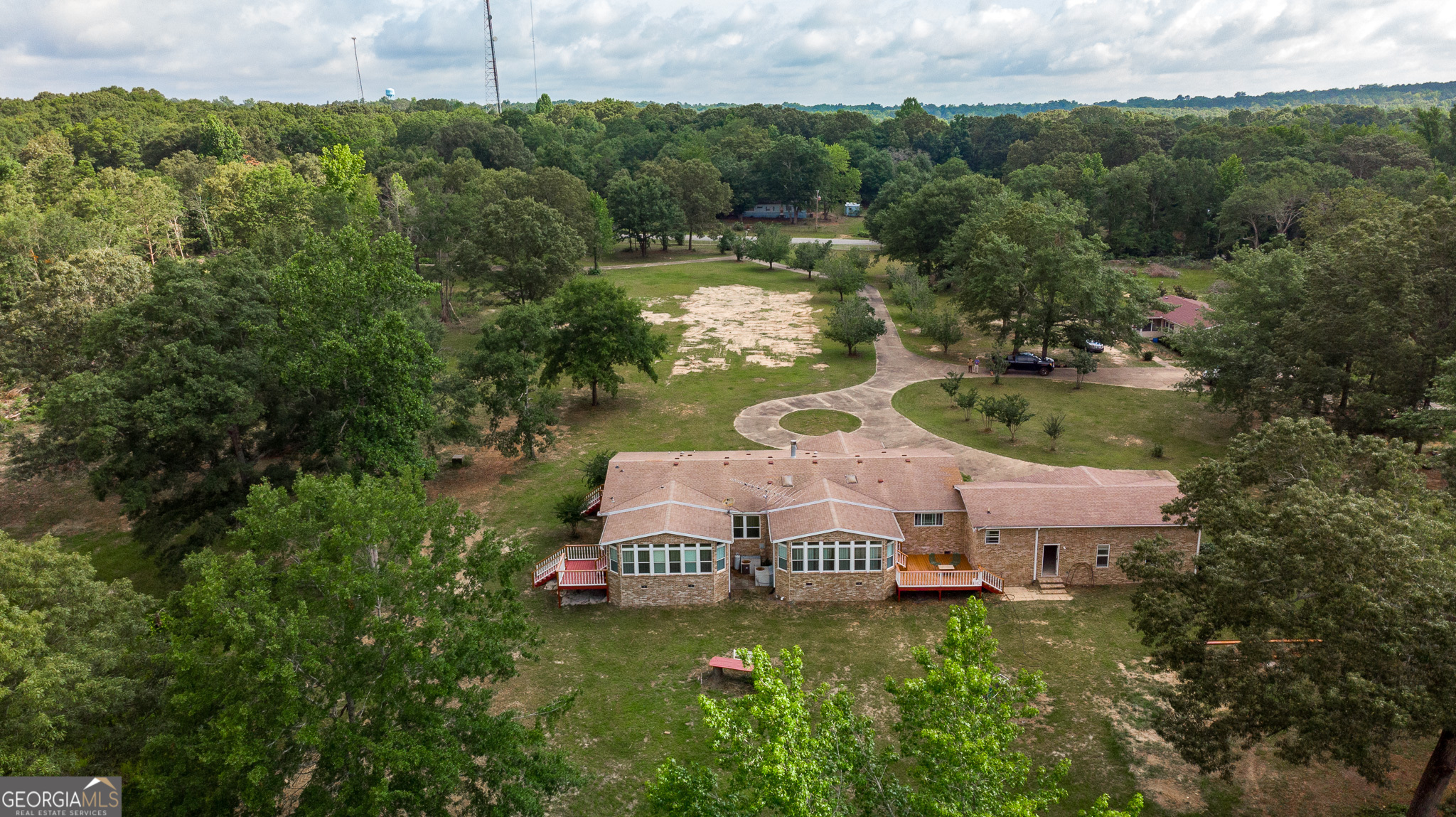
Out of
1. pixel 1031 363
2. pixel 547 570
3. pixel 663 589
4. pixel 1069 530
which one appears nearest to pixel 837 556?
pixel 663 589

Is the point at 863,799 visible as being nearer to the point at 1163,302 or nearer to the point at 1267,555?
the point at 1267,555

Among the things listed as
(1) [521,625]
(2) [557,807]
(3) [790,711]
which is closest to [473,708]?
(1) [521,625]

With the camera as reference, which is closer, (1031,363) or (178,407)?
(178,407)

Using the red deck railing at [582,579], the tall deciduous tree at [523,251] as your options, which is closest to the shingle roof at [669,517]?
the red deck railing at [582,579]

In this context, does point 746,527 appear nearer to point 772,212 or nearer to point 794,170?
point 794,170

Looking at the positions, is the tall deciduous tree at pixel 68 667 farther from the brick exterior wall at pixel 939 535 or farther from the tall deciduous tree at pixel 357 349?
the brick exterior wall at pixel 939 535

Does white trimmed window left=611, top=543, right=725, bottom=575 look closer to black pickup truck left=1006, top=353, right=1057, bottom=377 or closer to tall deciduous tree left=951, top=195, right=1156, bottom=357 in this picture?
black pickup truck left=1006, top=353, right=1057, bottom=377
